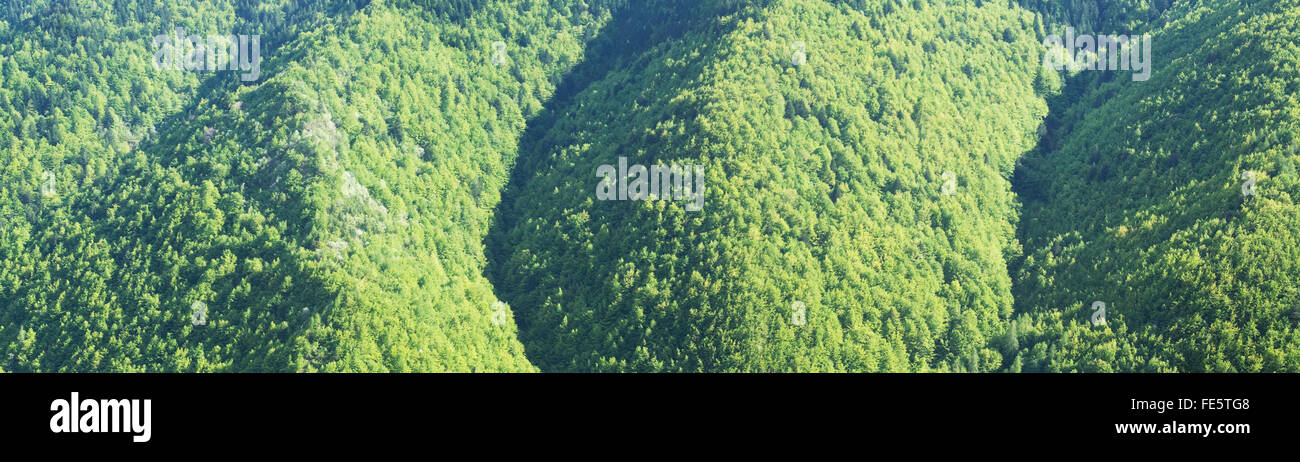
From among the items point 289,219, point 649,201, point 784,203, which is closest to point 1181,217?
point 784,203

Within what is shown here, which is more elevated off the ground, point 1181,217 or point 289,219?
point 1181,217

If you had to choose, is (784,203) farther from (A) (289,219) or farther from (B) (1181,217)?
(A) (289,219)

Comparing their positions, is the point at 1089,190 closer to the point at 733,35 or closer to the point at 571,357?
the point at 733,35

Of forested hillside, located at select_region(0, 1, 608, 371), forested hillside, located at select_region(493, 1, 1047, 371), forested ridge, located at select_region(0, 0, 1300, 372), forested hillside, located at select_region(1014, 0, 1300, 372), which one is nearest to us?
forested hillside, located at select_region(1014, 0, 1300, 372)

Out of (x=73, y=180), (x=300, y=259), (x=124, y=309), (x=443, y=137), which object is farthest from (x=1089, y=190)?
(x=73, y=180)

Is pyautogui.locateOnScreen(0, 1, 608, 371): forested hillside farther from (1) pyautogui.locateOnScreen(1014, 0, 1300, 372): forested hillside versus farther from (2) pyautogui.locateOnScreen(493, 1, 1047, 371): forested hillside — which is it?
(1) pyautogui.locateOnScreen(1014, 0, 1300, 372): forested hillside

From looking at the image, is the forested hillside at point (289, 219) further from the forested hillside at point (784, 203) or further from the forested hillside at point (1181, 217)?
the forested hillside at point (1181, 217)

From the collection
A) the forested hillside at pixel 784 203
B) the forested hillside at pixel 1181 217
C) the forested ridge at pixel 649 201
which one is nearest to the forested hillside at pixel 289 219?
the forested ridge at pixel 649 201

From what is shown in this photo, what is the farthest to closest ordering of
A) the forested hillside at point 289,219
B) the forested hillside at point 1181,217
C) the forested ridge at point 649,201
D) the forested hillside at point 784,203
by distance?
1. the forested hillside at point 784,203
2. the forested ridge at point 649,201
3. the forested hillside at point 289,219
4. the forested hillside at point 1181,217

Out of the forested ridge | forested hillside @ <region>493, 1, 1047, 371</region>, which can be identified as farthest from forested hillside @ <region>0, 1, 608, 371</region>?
forested hillside @ <region>493, 1, 1047, 371</region>
